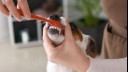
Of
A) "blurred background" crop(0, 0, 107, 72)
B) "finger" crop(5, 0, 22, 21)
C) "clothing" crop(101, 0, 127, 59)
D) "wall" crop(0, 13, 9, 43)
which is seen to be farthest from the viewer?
"wall" crop(0, 13, 9, 43)

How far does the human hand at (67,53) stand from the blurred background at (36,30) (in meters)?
1.27

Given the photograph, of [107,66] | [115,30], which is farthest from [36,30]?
[107,66]

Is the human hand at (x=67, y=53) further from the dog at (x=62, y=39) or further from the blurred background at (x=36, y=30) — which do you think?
the blurred background at (x=36, y=30)

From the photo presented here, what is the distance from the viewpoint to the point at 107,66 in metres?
0.74

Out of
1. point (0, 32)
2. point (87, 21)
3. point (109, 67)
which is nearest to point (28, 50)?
point (0, 32)

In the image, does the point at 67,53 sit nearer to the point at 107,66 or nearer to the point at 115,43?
the point at 107,66

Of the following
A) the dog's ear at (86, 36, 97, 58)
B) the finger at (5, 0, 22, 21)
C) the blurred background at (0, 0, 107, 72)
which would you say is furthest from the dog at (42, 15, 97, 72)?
the blurred background at (0, 0, 107, 72)

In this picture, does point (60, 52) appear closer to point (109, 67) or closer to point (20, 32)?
point (109, 67)

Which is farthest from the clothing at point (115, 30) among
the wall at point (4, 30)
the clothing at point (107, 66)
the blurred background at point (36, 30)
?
the wall at point (4, 30)

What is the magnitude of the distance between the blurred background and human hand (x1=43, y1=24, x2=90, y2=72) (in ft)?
4.17

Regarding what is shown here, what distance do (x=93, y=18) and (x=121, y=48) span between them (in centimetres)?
102

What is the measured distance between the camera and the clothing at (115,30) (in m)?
1.17

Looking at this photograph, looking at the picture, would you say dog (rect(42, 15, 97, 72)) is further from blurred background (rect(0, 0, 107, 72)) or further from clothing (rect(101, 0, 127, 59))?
blurred background (rect(0, 0, 107, 72))

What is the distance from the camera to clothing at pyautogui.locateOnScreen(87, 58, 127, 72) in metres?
0.73
